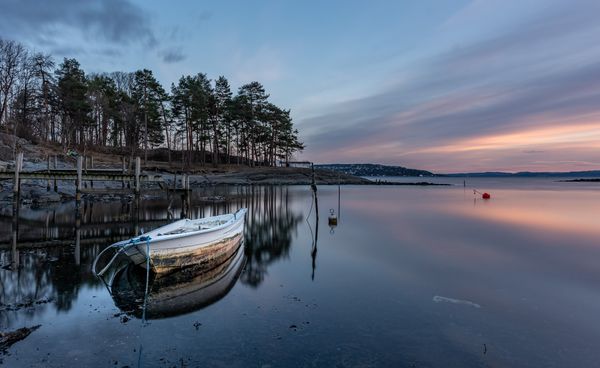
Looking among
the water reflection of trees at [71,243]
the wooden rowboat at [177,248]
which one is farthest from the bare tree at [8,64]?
the wooden rowboat at [177,248]

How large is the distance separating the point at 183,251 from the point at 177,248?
0.26 metres

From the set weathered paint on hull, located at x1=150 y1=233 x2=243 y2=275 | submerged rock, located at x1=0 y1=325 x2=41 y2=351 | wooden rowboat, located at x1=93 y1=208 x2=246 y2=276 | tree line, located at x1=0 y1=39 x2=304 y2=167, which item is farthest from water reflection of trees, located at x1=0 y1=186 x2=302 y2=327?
tree line, located at x1=0 y1=39 x2=304 y2=167

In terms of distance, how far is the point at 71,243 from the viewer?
1438 centimetres

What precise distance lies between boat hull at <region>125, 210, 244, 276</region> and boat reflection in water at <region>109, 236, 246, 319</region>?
0.24 metres

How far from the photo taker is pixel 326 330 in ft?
23.7

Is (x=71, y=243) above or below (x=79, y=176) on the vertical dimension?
below

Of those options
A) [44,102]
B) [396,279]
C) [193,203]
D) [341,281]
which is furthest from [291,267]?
[44,102]

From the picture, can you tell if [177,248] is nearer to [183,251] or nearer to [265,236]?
[183,251]

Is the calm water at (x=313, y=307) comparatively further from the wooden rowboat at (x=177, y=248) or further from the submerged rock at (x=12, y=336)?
the wooden rowboat at (x=177, y=248)

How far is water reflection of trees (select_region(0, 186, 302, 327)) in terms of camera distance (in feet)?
28.5

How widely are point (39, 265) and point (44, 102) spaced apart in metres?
48.8

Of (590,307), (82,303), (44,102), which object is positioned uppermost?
(44,102)

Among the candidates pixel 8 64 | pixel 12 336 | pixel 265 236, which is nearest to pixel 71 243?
pixel 265 236

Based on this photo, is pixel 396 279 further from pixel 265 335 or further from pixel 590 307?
pixel 265 335
